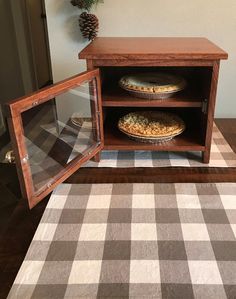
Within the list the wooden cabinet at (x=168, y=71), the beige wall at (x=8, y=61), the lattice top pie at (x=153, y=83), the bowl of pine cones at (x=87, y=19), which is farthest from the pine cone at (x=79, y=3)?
the beige wall at (x=8, y=61)

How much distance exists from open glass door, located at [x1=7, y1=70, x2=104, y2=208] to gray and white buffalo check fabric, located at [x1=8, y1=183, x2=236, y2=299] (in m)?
0.06

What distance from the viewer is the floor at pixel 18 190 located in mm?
529

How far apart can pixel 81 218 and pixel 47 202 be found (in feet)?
0.35

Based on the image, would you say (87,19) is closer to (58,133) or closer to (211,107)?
(58,133)

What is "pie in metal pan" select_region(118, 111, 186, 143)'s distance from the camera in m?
0.85

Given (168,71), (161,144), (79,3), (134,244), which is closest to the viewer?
(134,244)

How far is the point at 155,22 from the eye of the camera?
1191 mm

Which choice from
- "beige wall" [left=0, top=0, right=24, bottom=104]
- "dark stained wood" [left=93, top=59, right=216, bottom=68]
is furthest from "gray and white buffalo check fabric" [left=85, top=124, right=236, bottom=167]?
"beige wall" [left=0, top=0, right=24, bottom=104]

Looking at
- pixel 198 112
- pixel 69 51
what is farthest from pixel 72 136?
pixel 69 51

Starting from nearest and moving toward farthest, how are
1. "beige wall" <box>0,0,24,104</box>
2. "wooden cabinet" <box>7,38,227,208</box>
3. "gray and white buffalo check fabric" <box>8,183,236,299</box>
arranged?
1. "gray and white buffalo check fabric" <box>8,183,236,299</box>
2. "wooden cabinet" <box>7,38,227,208</box>
3. "beige wall" <box>0,0,24,104</box>

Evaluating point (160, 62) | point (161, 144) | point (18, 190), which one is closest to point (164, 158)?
point (161, 144)

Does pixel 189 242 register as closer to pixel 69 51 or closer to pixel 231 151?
pixel 231 151

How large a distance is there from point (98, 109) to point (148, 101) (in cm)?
14

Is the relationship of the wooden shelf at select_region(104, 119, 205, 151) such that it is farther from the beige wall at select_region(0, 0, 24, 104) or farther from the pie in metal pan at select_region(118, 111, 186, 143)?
the beige wall at select_region(0, 0, 24, 104)
